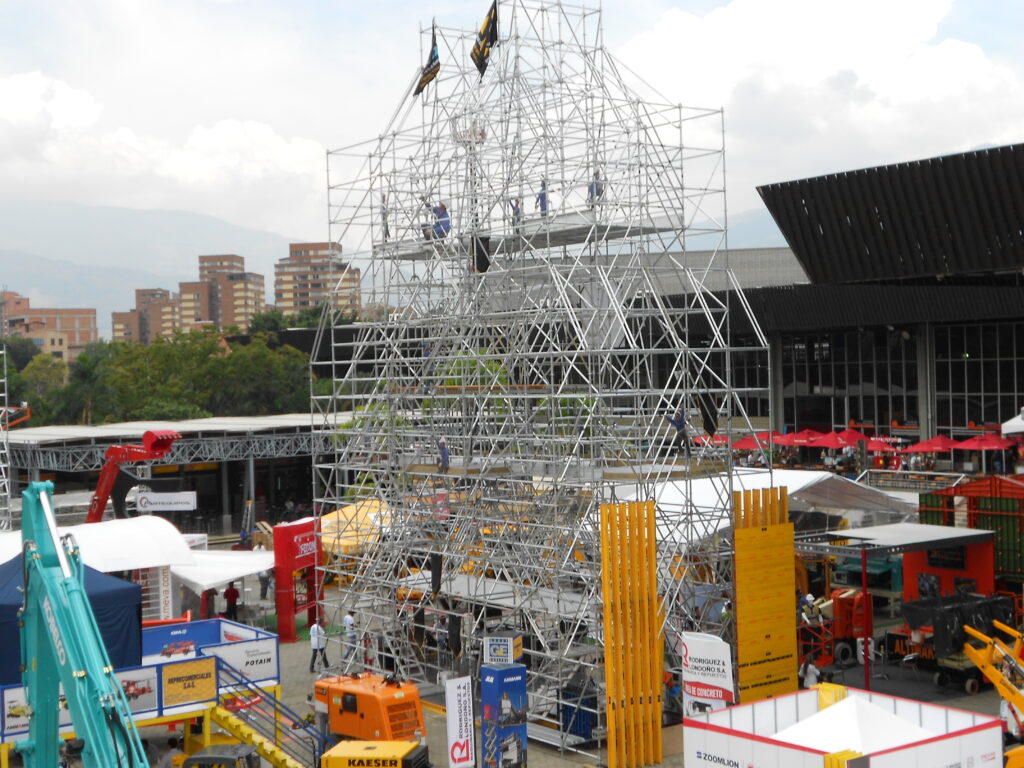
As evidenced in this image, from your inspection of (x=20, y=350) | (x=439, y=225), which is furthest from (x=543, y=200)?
(x=20, y=350)

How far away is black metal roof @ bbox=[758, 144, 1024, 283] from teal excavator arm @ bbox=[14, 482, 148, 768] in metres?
13.9

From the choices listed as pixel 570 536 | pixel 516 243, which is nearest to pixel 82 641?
pixel 570 536

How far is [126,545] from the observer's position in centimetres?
2570

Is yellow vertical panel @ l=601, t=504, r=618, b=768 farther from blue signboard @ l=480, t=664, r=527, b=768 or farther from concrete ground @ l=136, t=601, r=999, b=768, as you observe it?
blue signboard @ l=480, t=664, r=527, b=768

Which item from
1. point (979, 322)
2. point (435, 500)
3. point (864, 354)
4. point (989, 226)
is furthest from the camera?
point (864, 354)

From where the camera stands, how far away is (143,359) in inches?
3319

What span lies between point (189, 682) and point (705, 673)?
7.77m

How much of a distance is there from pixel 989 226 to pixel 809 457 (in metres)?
37.0

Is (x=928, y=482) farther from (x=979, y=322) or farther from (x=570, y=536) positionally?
(x=570, y=536)

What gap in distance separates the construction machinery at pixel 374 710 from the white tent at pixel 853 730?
23.4 feet

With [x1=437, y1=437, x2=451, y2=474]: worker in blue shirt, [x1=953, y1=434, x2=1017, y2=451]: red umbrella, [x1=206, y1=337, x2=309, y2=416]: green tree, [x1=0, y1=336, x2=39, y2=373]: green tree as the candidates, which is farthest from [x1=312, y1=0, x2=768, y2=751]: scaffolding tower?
[x1=0, y1=336, x2=39, y2=373]: green tree

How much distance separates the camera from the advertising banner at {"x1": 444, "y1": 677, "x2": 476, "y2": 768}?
17.8 meters

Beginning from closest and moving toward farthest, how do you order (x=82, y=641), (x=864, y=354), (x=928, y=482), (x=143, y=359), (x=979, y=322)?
1. (x=82, y=641)
2. (x=928, y=482)
3. (x=979, y=322)
4. (x=864, y=354)
5. (x=143, y=359)

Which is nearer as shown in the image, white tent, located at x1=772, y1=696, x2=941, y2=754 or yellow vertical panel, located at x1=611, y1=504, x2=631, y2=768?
white tent, located at x1=772, y1=696, x2=941, y2=754
